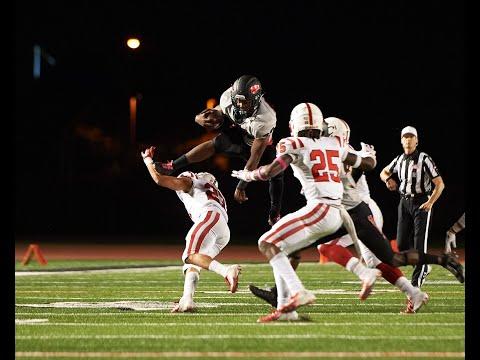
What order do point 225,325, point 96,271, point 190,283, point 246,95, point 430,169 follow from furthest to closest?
1. point 96,271
2. point 430,169
3. point 246,95
4. point 190,283
5. point 225,325

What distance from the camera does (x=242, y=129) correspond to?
962cm

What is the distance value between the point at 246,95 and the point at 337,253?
1677 millimetres

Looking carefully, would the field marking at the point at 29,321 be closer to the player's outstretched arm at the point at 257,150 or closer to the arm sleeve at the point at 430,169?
the player's outstretched arm at the point at 257,150

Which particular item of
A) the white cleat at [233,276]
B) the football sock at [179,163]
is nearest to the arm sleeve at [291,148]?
the white cleat at [233,276]

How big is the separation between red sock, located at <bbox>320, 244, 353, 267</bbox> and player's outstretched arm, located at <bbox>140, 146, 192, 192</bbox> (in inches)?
53.7

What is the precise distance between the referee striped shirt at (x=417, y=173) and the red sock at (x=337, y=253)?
2.78 meters

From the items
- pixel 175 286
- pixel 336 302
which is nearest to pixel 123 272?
pixel 175 286

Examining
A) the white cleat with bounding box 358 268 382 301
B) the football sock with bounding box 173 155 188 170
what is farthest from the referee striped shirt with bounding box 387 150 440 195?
the white cleat with bounding box 358 268 382 301

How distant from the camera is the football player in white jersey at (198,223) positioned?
340 inches

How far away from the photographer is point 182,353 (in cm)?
591

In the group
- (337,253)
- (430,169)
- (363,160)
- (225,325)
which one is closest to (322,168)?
(363,160)

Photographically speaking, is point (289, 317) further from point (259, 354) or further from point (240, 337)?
point (259, 354)

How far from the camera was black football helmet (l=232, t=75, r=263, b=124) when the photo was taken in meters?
9.16

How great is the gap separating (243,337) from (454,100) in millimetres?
37350
